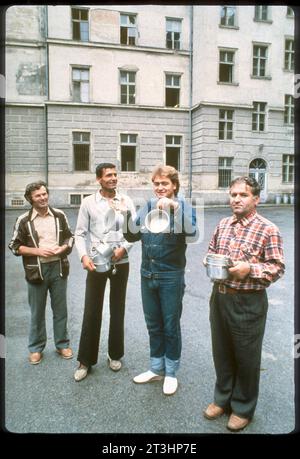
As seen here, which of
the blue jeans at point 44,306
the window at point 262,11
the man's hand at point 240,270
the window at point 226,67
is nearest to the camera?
the man's hand at point 240,270

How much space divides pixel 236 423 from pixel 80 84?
12331 millimetres

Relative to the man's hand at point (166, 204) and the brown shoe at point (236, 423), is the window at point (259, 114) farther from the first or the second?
the brown shoe at point (236, 423)

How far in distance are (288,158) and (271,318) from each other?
1670 centimetres

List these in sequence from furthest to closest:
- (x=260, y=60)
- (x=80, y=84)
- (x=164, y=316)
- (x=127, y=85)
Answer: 1. (x=260, y=60)
2. (x=127, y=85)
3. (x=80, y=84)
4. (x=164, y=316)

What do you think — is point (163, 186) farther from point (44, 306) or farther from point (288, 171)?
point (288, 171)

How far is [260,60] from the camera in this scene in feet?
50.8

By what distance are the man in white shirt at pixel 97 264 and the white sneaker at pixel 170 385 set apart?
0.54 metres

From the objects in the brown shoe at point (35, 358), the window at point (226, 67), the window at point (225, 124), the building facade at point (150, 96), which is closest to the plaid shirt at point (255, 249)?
the brown shoe at point (35, 358)

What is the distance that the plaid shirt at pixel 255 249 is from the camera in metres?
2.01

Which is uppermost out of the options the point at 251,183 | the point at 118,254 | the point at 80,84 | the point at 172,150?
the point at 80,84

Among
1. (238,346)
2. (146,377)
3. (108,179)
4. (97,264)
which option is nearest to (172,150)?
(108,179)

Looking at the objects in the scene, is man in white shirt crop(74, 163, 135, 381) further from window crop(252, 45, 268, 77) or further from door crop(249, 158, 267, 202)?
window crop(252, 45, 268, 77)

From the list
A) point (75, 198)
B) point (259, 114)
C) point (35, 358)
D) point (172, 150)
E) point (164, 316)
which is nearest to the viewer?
point (164, 316)
